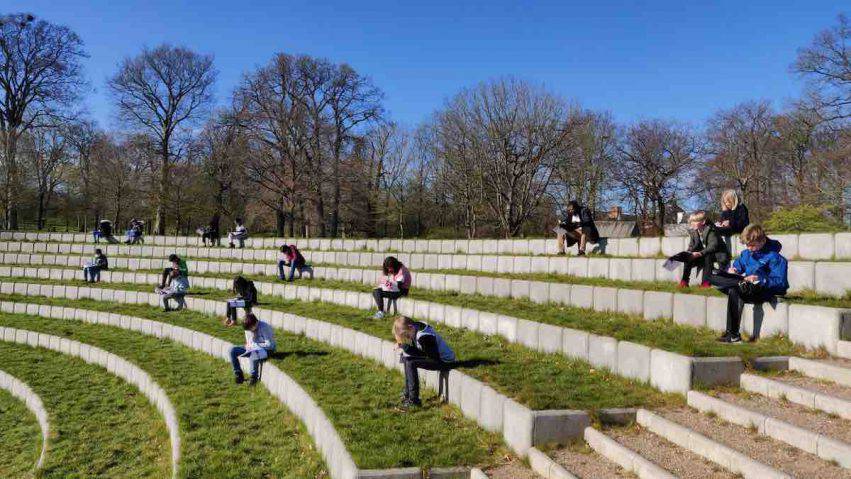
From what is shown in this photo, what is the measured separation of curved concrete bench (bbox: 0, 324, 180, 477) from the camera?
21.5 feet

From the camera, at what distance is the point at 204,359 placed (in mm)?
9664

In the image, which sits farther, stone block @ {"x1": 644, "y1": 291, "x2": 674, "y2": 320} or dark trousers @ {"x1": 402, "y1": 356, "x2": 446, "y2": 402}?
stone block @ {"x1": 644, "y1": 291, "x2": 674, "y2": 320}

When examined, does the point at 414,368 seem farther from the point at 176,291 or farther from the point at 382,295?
the point at 176,291

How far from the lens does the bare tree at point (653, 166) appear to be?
34.7 metres

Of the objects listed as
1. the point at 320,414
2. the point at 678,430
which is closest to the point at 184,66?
the point at 320,414

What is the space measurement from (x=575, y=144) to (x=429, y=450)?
24501 millimetres

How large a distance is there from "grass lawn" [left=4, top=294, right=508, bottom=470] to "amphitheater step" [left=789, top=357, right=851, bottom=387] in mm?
2491

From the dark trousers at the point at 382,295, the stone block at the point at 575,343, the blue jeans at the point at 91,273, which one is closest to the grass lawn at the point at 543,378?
the stone block at the point at 575,343

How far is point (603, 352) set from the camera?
5977 millimetres

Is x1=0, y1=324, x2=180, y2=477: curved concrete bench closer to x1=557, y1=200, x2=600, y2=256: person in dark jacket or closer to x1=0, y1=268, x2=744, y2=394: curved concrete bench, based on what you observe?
x1=0, y1=268, x2=744, y2=394: curved concrete bench

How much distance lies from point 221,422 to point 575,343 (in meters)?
3.84

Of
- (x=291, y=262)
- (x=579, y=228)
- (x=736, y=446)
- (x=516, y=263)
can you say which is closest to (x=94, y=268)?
(x=291, y=262)

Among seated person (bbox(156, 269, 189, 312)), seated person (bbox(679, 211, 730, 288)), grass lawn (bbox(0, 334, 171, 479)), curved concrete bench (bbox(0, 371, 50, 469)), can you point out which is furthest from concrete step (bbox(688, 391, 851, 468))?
seated person (bbox(156, 269, 189, 312))

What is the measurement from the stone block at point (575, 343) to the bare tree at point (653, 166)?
2917cm
